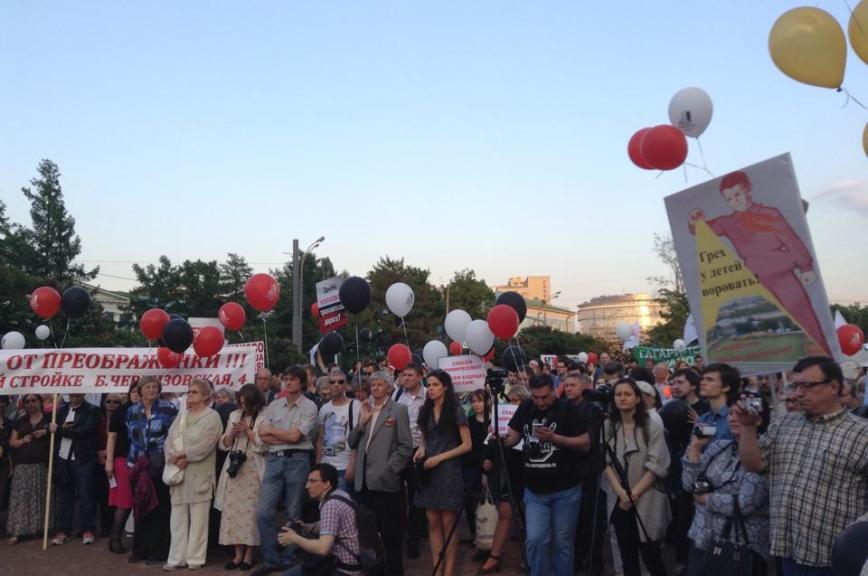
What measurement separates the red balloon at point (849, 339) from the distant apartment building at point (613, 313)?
13413cm

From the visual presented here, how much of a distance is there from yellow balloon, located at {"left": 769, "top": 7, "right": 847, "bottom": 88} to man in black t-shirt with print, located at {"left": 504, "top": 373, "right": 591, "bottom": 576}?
3.00 m

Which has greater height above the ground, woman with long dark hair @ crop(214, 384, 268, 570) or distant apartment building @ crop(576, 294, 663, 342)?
distant apartment building @ crop(576, 294, 663, 342)

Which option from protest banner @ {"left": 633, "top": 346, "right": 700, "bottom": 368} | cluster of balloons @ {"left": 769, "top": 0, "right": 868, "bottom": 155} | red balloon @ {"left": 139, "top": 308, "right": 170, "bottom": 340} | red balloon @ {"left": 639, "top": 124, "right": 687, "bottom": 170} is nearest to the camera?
cluster of balloons @ {"left": 769, "top": 0, "right": 868, "bottom": 155}

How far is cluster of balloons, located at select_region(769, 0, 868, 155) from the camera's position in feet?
17.2

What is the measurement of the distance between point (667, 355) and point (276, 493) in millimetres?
15599

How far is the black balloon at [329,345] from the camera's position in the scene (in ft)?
43.4

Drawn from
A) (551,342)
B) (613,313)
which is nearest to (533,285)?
(613,313)

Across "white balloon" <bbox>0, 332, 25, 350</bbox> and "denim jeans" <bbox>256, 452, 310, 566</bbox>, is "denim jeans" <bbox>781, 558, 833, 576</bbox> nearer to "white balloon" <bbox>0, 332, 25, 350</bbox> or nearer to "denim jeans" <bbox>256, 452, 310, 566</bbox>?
"denim jeans" <bbox>256, 452, 310, 566</bbox>

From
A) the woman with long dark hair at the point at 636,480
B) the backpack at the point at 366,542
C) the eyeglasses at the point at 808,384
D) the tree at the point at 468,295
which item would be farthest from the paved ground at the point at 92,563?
the tree at the point at 468,295

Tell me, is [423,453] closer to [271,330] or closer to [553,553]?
[553,553]

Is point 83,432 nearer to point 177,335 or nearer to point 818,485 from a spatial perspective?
point 177,335

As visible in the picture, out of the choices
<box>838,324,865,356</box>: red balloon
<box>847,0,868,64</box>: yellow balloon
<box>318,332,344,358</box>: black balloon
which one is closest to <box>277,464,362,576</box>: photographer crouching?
<box>847,0,868,64</box>: yellow balloon

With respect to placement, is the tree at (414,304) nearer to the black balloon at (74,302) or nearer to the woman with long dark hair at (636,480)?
the black balloon at (74,302)

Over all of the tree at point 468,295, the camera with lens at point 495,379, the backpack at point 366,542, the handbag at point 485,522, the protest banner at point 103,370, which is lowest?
the handbag at point 485,522
